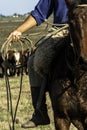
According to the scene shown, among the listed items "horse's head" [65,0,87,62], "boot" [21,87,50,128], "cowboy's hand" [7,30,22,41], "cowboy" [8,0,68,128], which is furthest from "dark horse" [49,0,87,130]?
"boot" [21,87,50,128]

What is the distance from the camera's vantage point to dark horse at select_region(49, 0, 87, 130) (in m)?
7.07

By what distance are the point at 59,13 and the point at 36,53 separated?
0.74 meters

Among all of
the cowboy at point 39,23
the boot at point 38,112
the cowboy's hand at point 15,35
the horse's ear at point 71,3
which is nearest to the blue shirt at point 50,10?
the cowboy at point 39,23

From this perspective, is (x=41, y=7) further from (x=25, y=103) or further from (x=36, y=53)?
(x=25, y=103)

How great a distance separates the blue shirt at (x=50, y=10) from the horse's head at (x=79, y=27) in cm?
106

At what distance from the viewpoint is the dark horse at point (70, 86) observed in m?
7.07

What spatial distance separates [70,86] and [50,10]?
1.42 meters

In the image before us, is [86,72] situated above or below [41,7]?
A: below

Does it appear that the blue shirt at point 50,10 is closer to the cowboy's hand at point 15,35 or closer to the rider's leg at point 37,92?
the cowboy's hand at point 15,35

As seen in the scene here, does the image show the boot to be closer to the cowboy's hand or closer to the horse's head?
the cowboy's hand

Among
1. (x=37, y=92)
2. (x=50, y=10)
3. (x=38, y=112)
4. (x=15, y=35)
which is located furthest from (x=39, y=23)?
(x=38, y=112)

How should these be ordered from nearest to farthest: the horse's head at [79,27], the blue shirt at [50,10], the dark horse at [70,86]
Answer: the horse's head at [79,27], the dark horse at [70,86], the blue shirt at [50,10]

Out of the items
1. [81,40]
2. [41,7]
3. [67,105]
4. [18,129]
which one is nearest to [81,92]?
[67,105]

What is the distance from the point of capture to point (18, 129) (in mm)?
11359
